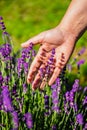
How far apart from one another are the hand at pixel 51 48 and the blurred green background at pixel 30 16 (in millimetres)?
2485

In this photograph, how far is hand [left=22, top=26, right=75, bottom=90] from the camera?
8.79ft

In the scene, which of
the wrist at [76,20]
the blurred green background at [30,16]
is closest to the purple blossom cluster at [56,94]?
the wrist at [76,20]

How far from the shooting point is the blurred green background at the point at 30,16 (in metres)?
5.75

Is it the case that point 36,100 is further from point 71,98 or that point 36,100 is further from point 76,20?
point 76,20

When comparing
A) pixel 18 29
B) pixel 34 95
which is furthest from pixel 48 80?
pixel 18 29

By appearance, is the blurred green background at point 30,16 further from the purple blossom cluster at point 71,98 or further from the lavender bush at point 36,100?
the purple blossom cluster at point 71,98

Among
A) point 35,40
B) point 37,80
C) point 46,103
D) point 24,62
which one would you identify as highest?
point 35,40

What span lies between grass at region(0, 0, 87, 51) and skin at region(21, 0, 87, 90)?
8.15 feet

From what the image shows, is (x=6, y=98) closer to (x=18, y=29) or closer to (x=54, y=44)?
(x=54, y=44)

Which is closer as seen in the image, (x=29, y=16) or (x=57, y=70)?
(x=57, y=70)

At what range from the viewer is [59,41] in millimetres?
2771

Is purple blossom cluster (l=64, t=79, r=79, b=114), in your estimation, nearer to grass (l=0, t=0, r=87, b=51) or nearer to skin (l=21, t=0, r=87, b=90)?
skin (l=21, t=0, r=87, b=90)

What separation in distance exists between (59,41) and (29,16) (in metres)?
3.86

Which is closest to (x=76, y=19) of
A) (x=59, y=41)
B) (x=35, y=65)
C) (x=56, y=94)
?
(x=59, y=41)
